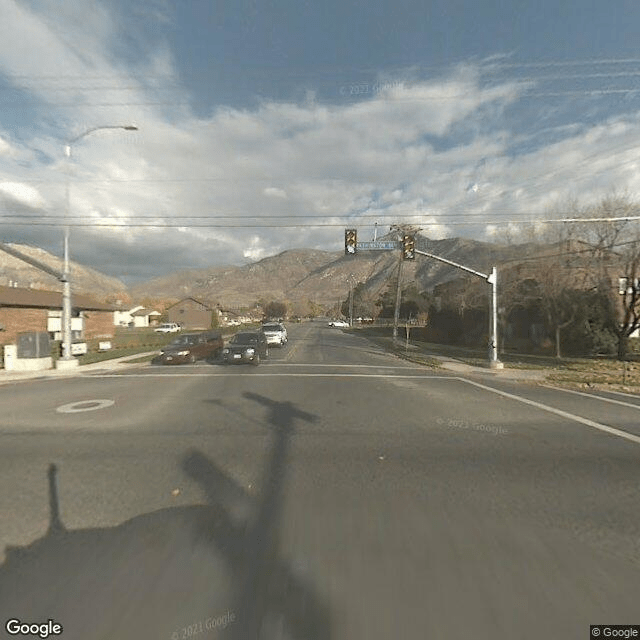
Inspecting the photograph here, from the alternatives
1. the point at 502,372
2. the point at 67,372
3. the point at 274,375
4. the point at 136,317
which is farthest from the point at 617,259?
the point at 136,317

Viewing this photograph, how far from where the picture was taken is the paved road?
98.7 inches

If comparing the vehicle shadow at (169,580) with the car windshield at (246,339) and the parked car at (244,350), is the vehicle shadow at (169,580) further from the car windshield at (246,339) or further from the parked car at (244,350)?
the car windshield at (246,339)

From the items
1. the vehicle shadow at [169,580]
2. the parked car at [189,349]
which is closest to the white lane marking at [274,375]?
the parked car at [189,349]

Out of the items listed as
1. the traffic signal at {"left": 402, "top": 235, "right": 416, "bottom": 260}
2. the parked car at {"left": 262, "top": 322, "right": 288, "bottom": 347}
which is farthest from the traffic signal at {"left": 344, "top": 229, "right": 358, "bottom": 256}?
the parked car at {"left": 262, "top": 322, "right": 288, "bottom": 347}

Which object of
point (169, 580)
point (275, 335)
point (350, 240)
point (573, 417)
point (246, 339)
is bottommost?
point (573, 417)

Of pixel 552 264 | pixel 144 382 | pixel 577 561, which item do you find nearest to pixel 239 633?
pixel 577 561

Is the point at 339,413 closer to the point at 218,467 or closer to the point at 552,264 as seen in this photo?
the point at 218,467

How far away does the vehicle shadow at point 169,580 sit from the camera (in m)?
2.40

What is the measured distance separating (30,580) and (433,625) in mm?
2945

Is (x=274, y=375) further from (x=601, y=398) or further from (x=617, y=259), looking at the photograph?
(x=617, y=259)

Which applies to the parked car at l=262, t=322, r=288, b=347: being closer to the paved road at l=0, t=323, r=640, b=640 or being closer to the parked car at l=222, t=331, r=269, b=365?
the parked car at l=222, t=331, r=269, b=365

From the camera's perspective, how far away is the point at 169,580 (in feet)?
9.20

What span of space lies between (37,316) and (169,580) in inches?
1270

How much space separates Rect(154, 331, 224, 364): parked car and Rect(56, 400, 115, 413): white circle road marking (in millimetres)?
8426
